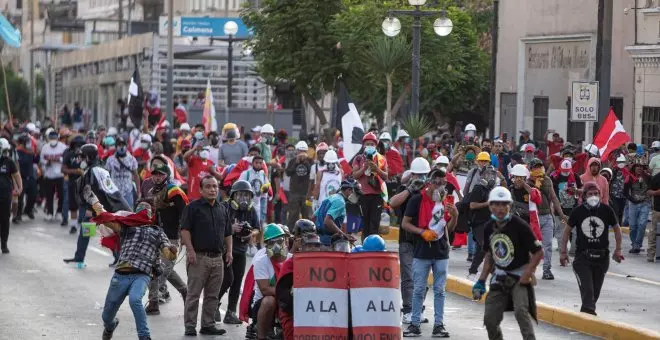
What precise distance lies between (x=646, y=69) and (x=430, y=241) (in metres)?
22.6

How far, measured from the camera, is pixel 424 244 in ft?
53.3

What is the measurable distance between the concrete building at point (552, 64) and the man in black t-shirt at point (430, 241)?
2252 cm

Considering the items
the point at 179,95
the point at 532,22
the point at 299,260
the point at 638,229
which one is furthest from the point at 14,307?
the point at 179,95

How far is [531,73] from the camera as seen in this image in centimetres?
4497

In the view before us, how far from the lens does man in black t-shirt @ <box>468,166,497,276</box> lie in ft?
69.9

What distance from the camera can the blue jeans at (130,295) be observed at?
47.9 ft

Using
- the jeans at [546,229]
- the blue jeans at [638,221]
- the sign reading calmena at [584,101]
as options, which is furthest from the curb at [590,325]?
the sign reading calmena at [584,101]

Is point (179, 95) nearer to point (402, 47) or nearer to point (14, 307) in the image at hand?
point (402, 47)

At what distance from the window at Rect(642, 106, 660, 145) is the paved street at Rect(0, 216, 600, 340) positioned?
16.1 meters

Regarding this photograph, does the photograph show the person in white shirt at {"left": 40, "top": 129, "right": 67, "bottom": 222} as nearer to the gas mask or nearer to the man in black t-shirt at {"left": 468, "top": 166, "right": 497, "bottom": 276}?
the man in black t-shirt at {"left": 468, "top": 166, "right": 497, "bottom": 276}

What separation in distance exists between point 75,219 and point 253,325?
15.9m

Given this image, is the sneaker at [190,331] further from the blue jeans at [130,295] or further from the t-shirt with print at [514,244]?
the t-shirt with print at [514,244]

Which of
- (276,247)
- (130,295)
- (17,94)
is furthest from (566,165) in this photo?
(17,94)

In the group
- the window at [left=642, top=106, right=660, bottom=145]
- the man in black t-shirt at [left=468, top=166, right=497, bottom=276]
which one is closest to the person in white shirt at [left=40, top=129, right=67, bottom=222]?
the man in black t-shirt at [left=468, top=166, right=497, bottom=276]
